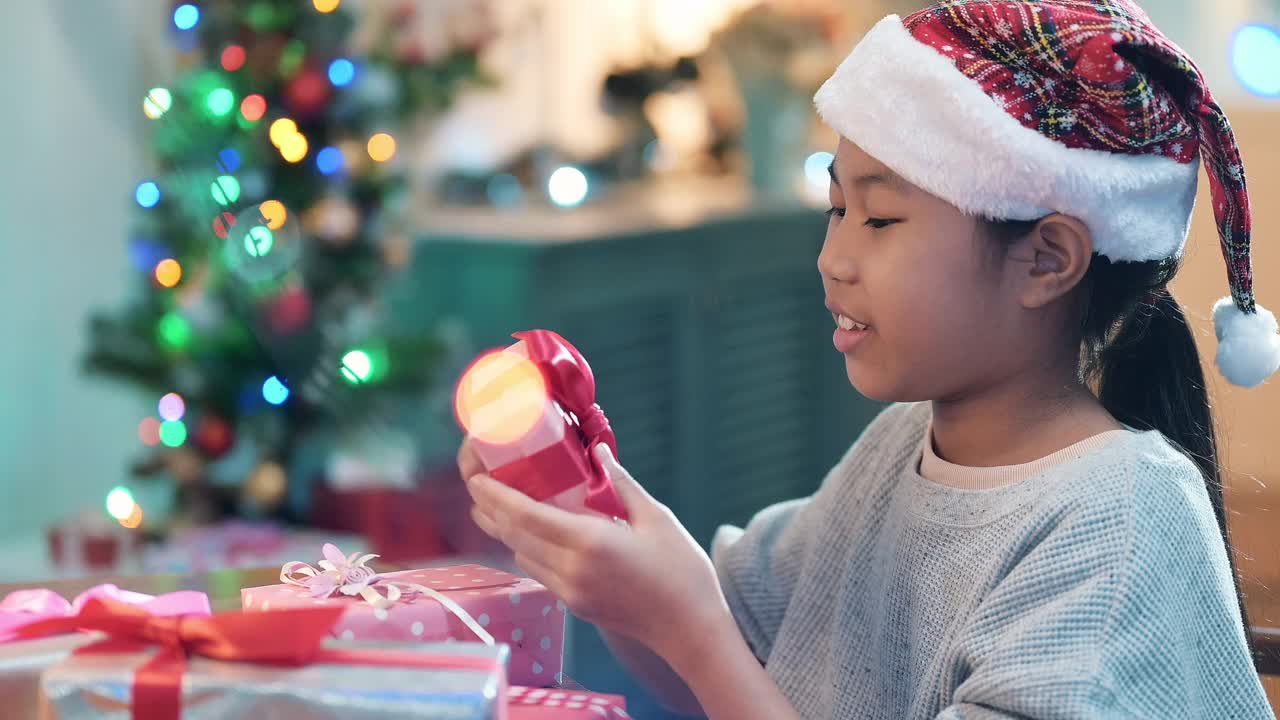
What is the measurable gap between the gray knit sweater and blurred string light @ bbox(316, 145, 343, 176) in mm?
1653

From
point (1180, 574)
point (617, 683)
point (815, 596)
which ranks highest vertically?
point (1180, 574)

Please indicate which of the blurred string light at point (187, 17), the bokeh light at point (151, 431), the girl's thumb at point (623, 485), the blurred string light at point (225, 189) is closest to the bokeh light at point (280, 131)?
the blurred string light at point (225, 189)

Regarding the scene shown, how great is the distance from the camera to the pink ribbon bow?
78 centimetres

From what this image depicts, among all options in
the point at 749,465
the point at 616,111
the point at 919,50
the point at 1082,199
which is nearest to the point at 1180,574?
the point at 1082,199

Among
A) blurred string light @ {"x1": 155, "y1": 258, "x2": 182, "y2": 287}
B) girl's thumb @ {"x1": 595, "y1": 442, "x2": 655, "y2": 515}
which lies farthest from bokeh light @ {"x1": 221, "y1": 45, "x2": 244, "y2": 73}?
girl's thumb @ {"x1": 595, "y1": 442, "x2": 655, "y2": 515}

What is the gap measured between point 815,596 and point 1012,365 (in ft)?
0.79

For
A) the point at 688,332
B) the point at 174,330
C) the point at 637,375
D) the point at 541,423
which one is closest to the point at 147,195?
the point at 174,330

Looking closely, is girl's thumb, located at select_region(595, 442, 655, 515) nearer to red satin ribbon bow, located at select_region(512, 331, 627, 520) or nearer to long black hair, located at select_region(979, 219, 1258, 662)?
red satin ribbon bow, located at select_region(512, 331, 627, 520)

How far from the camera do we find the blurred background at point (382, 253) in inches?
98.6

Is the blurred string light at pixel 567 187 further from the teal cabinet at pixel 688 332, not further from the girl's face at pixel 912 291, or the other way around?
the girl's face at pixel 912 291

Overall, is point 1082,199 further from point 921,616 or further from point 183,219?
point 183,219

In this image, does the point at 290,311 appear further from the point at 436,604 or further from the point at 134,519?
the point at 436,604

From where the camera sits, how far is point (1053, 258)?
877 millimetres

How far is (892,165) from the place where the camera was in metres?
0.86
